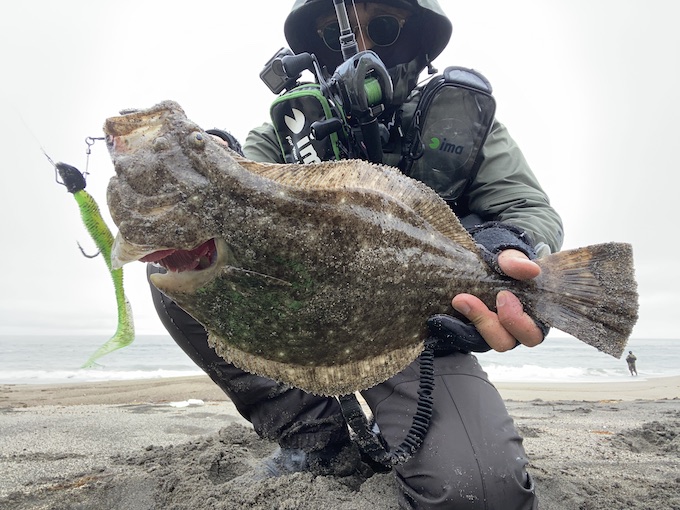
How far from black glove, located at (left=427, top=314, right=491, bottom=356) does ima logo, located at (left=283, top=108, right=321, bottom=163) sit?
1.38m

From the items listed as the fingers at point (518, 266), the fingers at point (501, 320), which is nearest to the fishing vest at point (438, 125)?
the fingers at point (518, 266)

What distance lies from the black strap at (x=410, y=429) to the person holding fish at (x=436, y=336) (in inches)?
2.8

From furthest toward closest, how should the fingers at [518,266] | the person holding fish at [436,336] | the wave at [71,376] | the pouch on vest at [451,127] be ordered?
the wave at [71,376] → the pouch on vest at [451,127] → the person holding fish at [436,336] → the fingers at [518,266]

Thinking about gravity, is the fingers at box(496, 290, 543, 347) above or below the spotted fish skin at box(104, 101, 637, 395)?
below

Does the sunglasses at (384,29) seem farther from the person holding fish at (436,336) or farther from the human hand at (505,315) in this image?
the human hand at (505,315)

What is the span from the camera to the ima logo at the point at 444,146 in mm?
2912

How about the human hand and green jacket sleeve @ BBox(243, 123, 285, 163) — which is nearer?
the human hand

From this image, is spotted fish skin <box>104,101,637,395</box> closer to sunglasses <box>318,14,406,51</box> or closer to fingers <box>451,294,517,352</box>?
fingers <box>451,294,517,352</box>

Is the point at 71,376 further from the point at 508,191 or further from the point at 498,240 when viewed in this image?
the point at 498,240

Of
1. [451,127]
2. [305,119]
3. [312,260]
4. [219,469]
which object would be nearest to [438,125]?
[451,127]

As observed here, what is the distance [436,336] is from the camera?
6.57ft

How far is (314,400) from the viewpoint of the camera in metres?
2.83

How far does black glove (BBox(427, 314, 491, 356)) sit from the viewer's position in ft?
6.38

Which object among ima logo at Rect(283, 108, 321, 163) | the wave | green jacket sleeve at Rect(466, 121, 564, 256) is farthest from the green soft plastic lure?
the wave
